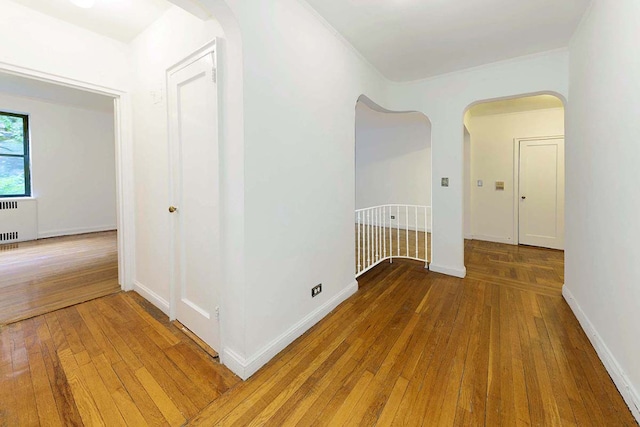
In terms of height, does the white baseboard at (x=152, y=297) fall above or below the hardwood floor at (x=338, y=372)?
above

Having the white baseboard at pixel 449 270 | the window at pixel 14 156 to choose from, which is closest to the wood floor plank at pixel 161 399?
the white baseboard at pixel 449 270

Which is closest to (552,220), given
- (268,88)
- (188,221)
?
(268,88)

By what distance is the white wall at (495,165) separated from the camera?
4809 millimetres

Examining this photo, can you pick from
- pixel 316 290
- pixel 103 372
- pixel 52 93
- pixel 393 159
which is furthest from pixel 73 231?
pixel 393 159

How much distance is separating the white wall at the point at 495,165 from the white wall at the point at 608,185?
274 centimetres

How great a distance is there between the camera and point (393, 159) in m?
6.86

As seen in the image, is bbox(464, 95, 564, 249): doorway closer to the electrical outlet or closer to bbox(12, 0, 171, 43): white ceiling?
the electrical outlet

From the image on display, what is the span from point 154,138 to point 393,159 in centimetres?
567

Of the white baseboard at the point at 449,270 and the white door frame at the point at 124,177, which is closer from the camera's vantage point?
the white door frame at the point at 124,177

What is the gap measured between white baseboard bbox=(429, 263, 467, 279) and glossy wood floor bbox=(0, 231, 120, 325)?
3669mm

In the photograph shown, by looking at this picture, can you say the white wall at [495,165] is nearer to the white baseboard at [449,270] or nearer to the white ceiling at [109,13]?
the white baseboard at [449,270]

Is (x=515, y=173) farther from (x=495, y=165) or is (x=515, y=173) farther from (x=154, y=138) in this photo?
(x=154, y=138)

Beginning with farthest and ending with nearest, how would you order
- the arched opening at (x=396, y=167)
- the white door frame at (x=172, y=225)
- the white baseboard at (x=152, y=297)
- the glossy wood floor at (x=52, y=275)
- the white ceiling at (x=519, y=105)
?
the arched opening at (x=396, y=167) → the white ceiling at (x=519, y=105) → the glossy wood floor at (x=52, y=275) → the white baseboard at (x=152, y=297) → the white door frame at (x=172, y=225)

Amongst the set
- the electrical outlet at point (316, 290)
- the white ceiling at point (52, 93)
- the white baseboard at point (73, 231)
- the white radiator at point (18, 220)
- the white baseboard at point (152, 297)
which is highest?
the white ceiling at point (52, 93)
